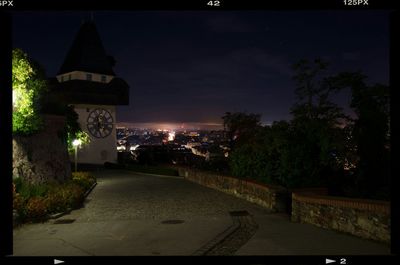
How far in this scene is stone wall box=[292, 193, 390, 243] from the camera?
886 centimetres

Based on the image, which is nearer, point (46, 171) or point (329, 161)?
point (329, 161)

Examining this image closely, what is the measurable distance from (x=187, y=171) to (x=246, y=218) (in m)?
17.4

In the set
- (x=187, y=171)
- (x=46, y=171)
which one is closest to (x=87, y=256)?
(x=46, y=171)

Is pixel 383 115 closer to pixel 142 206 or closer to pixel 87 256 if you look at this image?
pixel 142 206

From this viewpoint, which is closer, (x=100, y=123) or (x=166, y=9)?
(x=166, y=9)

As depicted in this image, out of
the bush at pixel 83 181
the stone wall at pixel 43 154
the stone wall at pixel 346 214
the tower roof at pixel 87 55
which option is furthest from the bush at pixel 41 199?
the tower roof at pixel 87 55

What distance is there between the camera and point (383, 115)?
14766mm

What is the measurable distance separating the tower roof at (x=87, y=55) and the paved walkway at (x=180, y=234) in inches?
1751

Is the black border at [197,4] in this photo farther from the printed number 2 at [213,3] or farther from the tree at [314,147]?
the tree at [314,147]

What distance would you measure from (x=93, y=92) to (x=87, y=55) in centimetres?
858

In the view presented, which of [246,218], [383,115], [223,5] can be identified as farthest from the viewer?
[383,115]

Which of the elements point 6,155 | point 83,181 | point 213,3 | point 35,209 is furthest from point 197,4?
point 83,181

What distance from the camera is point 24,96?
48.0 feet

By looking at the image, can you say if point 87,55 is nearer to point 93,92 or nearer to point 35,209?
point 93,92
